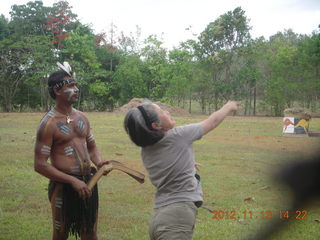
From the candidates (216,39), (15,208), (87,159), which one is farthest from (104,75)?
(87,159)

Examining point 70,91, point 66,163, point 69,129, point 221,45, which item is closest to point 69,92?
point 70,91

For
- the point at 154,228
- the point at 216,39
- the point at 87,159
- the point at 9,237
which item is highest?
the point at 216,39

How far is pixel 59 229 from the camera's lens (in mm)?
3207

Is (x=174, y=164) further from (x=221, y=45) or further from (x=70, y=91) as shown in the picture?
(x=221, y=45)

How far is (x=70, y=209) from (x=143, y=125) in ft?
4.02

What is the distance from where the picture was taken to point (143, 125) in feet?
7.83

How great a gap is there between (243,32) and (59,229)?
1969 cm

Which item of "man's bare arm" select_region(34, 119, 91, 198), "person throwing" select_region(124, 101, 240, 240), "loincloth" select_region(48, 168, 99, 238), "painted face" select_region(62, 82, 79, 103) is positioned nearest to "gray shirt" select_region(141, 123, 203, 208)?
"person throwing" select_region(124, 101, 240, 240)

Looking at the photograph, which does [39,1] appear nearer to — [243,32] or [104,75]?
[104,75]

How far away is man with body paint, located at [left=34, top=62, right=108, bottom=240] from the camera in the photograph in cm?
311

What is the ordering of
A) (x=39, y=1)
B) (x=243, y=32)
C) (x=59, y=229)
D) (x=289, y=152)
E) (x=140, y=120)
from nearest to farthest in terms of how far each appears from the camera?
(x=289, y=152), (x=140, y=120), (x=59, y=229), (x=243, y=32), (x=39, y=1)

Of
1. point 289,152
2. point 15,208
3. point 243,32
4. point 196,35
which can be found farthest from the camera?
point 196,35

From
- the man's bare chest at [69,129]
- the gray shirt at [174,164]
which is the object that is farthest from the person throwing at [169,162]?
the man's bare chest at [69,129]

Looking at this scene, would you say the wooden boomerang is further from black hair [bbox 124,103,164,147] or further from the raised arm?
the raised arm
